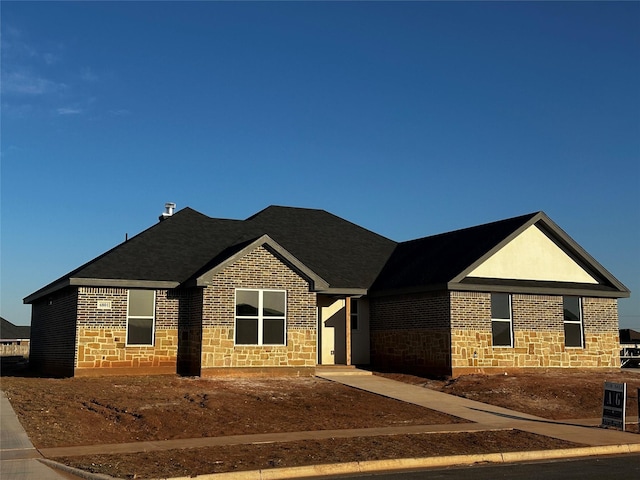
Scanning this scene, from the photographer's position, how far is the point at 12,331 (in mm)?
60844

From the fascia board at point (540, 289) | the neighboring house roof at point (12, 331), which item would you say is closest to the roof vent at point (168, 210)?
the fascia board at point (540, 289)

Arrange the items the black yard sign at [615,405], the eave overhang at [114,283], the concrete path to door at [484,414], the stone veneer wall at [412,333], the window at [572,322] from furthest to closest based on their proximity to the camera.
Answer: the window at [572,322], the stone veneer wall at [412,333], the eave overhang at [114,283], the black yard sign at [615,405], the concrete path to door at [484,414]

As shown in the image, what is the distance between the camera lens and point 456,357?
23.8m

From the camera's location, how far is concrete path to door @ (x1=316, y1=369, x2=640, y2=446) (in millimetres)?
14641

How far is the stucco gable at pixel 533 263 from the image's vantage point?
993 inches

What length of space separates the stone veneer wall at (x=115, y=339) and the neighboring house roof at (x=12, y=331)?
39.9 meters

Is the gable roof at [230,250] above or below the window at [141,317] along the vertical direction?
above

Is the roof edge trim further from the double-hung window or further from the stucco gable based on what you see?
the double-hung window

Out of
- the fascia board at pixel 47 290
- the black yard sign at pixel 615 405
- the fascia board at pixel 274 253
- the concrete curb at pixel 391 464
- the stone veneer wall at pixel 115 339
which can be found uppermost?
the fascia board at pixel 274 253

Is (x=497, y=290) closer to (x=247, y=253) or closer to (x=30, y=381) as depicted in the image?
(x=247, y=253)

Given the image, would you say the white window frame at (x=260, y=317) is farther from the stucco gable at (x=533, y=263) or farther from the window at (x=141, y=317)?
the stucco gable at (x=533, y=263)

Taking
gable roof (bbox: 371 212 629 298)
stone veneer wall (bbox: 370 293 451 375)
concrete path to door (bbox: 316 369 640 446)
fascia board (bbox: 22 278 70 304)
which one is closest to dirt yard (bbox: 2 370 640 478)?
concrete path to door (bbox: 316 369 640 446)

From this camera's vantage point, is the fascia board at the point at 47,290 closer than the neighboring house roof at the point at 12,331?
Yes

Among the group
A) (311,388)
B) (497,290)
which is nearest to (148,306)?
(311,388)
